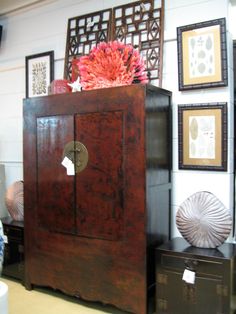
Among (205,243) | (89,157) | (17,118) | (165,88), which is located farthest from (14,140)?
(205,243)

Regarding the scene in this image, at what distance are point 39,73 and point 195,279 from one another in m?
2.77

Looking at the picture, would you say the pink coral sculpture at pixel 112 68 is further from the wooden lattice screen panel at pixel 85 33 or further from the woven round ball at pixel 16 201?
the woven round ball at pixel 16 201

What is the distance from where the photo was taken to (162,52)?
3.07 m

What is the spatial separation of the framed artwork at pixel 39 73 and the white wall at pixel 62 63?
0.25 feet

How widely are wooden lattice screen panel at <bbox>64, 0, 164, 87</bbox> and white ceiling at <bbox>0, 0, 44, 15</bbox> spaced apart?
69cm

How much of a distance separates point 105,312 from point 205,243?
0.98m

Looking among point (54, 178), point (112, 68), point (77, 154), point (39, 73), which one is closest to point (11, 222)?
point (54, 178)

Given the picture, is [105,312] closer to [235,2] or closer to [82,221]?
[82,221]

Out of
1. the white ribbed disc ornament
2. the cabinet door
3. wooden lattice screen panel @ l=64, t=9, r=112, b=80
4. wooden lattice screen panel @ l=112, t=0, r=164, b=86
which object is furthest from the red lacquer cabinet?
wooden lattice screen panel @ l=64, t=9, r=112, b=80

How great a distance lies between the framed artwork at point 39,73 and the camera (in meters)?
3.90

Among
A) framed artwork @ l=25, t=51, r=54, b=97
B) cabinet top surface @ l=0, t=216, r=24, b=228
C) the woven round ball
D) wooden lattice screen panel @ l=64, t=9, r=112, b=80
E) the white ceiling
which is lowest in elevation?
cabinet top surface @ l=0, t=216, r=24, b=228

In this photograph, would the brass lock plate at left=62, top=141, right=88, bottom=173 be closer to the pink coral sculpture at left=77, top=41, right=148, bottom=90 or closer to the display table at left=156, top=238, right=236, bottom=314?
the pink coral sculpture at left=77, top=41, right=148, bottom=90

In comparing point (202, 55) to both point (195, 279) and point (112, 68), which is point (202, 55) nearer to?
point (112, 68)

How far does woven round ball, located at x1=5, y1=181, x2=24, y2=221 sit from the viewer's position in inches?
142
